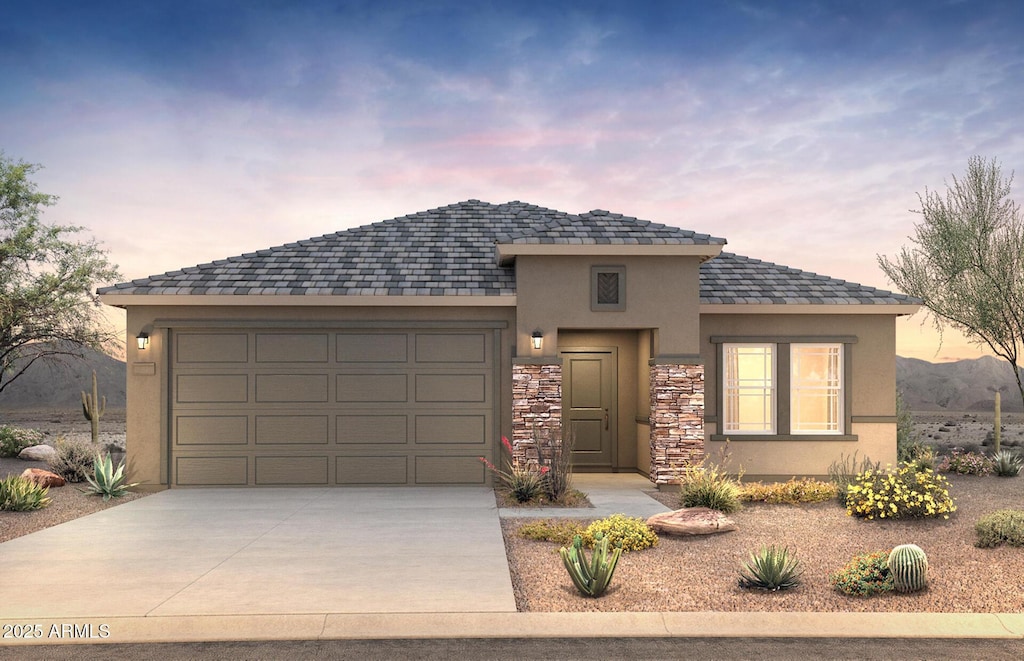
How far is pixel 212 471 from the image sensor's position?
1369 cm

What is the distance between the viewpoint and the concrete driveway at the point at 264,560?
6402mm

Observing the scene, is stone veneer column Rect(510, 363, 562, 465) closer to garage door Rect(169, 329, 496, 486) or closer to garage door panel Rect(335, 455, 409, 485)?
garage door Rect(169, 329, 496, 486)

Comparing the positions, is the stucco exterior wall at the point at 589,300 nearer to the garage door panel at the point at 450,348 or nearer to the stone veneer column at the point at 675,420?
the stone veneer column at the point at 675,420

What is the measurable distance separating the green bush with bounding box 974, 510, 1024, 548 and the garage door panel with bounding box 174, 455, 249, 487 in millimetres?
11335

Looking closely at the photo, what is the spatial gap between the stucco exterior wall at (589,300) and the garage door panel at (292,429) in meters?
3.86

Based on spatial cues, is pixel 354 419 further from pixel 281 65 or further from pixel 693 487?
pixel 281 65

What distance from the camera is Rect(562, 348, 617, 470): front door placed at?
598 inches

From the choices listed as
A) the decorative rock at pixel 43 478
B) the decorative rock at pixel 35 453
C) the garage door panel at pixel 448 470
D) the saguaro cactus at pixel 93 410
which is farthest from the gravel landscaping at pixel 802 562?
the decorative rock at pixel 35 453

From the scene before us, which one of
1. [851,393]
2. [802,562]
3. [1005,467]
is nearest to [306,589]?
[802,562]

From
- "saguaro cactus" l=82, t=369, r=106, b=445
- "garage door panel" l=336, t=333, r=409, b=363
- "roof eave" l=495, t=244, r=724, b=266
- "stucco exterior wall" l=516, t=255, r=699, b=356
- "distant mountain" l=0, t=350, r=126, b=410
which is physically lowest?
"distant mountain" l=0, t=350, r=126, b=410

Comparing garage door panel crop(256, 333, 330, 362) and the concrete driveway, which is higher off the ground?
garage door panel crop(256, 333, 330, 362)

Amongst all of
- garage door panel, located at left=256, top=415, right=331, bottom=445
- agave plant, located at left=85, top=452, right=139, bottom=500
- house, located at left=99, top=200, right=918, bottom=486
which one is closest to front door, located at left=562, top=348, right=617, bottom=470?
house, located at left=99, top=200, right=918, bottom=486

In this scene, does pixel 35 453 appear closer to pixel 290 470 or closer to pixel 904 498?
pixel 290 470

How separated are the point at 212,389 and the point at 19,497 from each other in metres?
3.46
